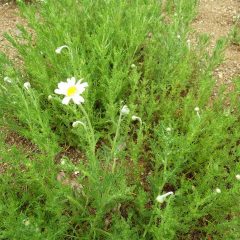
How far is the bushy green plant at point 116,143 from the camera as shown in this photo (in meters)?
1.92

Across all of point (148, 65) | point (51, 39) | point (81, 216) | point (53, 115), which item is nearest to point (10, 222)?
point (81, 216)

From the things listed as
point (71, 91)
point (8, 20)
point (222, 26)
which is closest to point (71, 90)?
point (71, 91)

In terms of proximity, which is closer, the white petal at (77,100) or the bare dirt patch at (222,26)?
the white petal at (77,100)

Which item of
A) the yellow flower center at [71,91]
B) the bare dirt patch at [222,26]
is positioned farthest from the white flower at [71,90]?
the bare dirt patch at [222,26]

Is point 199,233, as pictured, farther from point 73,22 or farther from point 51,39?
point 73,22

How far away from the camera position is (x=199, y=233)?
2293 millimetres

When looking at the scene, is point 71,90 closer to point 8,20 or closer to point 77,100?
point 77,100

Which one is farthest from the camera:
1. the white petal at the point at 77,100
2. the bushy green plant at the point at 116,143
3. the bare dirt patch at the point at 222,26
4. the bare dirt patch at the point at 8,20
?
the bare dirt patch at the point at 8,20

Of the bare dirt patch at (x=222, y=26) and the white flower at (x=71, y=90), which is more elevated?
the white flower at (x=71, y=90)

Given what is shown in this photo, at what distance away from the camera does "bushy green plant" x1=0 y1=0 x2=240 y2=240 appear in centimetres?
192

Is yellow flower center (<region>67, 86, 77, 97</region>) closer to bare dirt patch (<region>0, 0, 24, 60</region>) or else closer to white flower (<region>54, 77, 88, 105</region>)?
white flower (<region>54, 77, 88, 105</region>)

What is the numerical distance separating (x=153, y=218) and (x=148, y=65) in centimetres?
143

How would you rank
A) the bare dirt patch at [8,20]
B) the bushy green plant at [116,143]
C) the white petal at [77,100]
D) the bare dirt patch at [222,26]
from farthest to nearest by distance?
the bare dirt patch at [8,20] → the bare dirt patch at [222,26] → the bushy green plant at [116,143] → the white petal at [77,100]

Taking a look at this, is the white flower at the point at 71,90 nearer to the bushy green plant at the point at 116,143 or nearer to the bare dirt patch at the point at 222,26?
the bushy green plant at the point at 116,143
